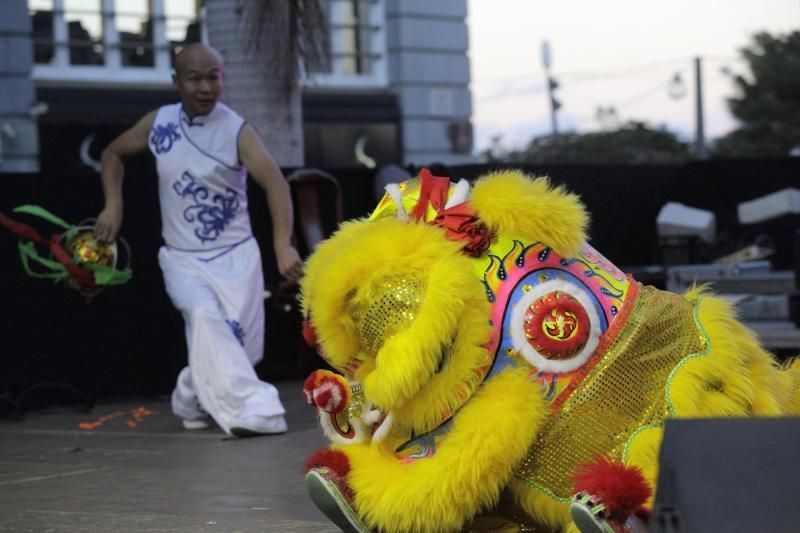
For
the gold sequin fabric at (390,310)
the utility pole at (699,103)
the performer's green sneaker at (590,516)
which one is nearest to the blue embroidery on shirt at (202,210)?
the gold sequin fabric at (390,310)

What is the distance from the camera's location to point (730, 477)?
399 centimetres

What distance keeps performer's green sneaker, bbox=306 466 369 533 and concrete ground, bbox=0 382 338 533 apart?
0.81 meters

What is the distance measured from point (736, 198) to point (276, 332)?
249 inches

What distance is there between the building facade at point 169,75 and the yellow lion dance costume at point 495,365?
1213cm

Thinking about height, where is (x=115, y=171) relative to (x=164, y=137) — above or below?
below

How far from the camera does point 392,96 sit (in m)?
23.1

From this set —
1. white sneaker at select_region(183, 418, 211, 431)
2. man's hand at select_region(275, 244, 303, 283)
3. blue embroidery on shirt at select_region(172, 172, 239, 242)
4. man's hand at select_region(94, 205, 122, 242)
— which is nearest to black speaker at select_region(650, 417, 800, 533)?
man's hand at select_region(275, 244, 303, 283)

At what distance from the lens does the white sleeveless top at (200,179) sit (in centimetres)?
830

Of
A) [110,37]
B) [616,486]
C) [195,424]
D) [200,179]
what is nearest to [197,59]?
[200,179]

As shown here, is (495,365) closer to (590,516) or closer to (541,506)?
(541,506)

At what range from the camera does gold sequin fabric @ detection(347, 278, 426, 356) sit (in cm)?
467

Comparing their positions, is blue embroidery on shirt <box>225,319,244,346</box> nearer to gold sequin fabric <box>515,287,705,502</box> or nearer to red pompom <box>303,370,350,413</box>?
red pompom <box>303,370,350,413</box>

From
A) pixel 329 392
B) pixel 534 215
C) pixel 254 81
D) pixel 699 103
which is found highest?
pixel 699 103

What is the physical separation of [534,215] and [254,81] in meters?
7.13
